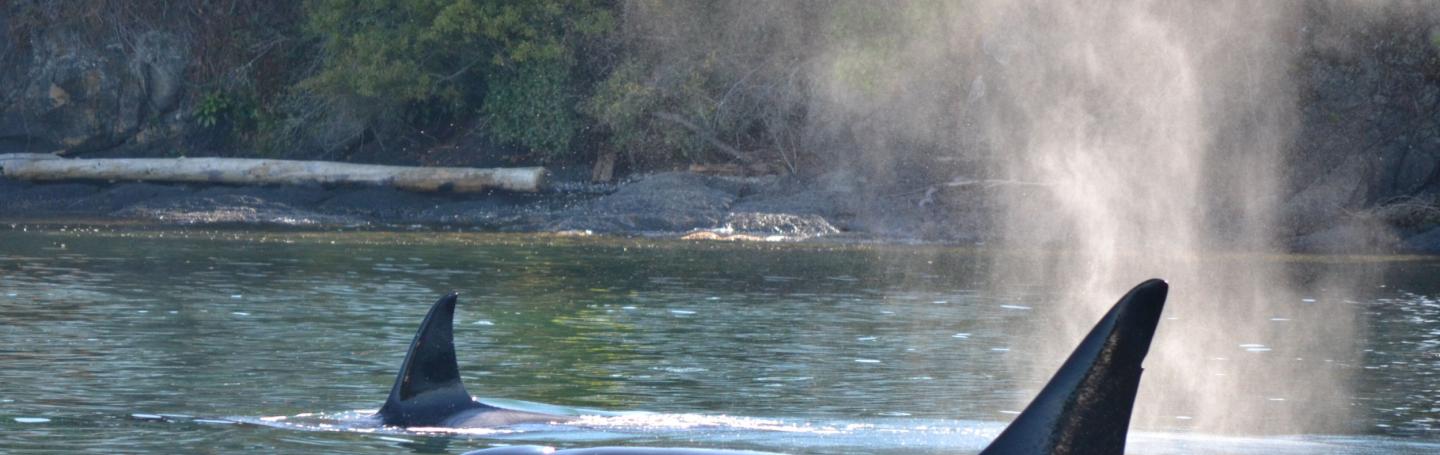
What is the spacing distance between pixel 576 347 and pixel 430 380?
585 centimetres

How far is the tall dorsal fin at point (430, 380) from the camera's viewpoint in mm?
10938

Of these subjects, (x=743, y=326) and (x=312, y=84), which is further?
(x=312, y=84)

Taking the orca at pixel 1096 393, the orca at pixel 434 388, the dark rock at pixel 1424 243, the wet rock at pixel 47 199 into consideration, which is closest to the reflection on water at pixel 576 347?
the orca at pixel 434 388

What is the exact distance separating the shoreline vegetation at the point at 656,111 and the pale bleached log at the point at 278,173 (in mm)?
280

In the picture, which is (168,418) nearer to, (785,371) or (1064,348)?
(785,371)

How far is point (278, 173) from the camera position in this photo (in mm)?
39438

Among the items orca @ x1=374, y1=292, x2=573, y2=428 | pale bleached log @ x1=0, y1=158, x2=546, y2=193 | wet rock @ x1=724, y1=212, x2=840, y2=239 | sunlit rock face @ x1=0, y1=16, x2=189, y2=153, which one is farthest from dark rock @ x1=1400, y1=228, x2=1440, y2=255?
sunlit rock face @ x1=0, y1=16, x2=189, y2=153

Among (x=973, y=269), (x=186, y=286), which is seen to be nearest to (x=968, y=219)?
(x=973, y=269)

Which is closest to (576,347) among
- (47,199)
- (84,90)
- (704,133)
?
(704,133)

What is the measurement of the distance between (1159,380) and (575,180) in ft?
85.2

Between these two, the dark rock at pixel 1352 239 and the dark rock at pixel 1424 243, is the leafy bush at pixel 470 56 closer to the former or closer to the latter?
the dark rock at pixel 1352 239

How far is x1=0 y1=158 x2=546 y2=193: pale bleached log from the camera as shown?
3903cm

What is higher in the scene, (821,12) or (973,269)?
(821,12)

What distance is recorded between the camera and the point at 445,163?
43062mm
